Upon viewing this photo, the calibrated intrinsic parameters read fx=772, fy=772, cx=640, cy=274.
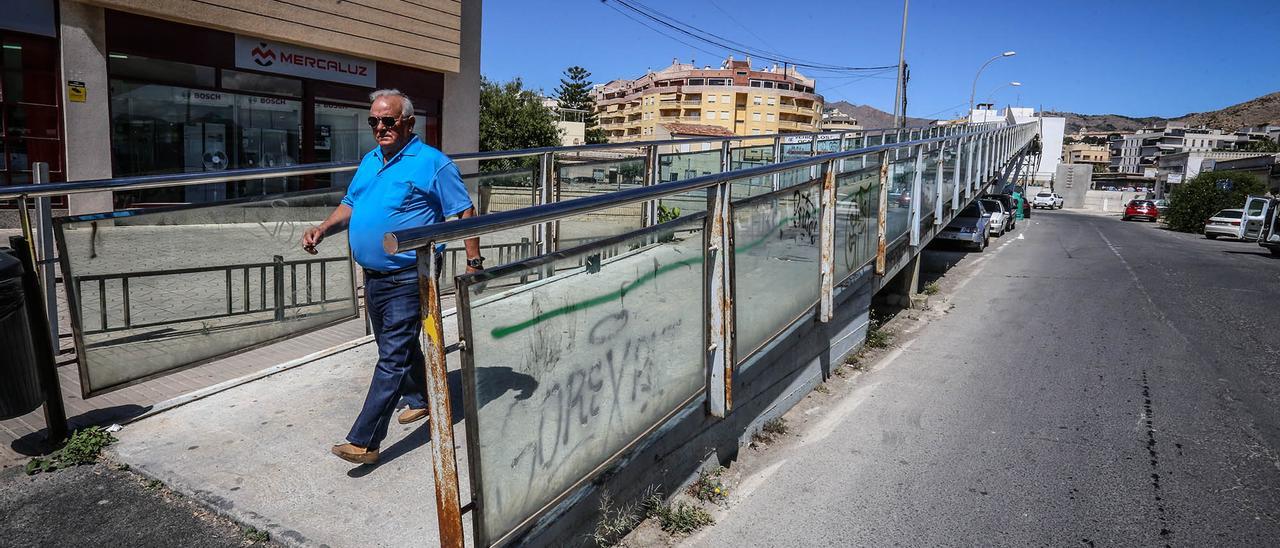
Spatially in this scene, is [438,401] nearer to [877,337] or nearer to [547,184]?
[547,184]

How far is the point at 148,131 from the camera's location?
1159cm

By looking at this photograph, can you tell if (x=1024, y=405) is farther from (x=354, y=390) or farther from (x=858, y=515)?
(x=354, y=390)

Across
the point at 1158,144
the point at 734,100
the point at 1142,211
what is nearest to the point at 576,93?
the point at 734,100

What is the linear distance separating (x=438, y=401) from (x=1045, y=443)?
475 centimetres

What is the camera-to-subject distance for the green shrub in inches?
1419

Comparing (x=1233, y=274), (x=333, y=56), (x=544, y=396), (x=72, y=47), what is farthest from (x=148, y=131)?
(x=1233, y=274)

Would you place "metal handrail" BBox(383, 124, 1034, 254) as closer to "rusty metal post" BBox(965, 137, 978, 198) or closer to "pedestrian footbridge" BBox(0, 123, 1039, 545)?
"pedestrian footbridge" BBox(0, 123, 1039, 545)

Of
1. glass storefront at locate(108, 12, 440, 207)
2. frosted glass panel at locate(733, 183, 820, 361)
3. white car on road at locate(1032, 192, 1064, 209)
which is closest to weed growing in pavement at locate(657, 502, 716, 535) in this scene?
frosted glass panel at locate(733, 183, 820, 361)

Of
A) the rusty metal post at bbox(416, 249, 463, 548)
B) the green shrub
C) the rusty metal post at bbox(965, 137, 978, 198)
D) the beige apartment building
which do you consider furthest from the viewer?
the beige apartment building

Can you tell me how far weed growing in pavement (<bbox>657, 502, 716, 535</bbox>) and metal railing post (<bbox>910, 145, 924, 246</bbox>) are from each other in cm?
569

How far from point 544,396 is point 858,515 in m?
2.40

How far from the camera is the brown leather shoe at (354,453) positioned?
3414 millimetres

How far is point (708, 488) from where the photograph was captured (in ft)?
14.3

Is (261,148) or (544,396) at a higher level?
(261,148)
